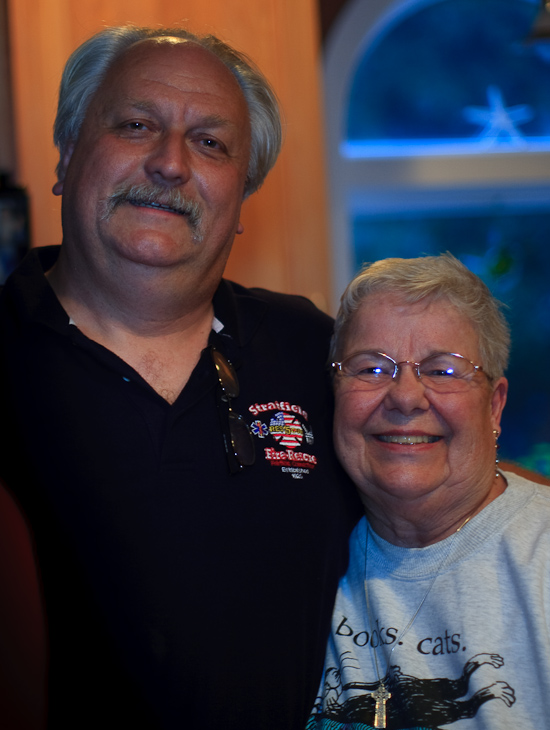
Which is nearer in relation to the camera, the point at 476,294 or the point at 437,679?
the point at 437,679

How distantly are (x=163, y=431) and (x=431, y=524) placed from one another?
575 mm

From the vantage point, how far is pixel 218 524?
1430 millimetres

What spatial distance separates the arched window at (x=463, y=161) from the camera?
4.02 meters

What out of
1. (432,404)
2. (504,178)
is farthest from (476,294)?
(504,178)

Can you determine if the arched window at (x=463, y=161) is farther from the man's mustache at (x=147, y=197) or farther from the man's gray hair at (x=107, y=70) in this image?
the man's mustache at (x=147, y=197)

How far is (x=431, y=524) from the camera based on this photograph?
1.54 metres

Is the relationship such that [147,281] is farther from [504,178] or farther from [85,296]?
[504,178]

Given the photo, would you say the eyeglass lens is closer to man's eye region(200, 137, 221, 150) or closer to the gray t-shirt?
the gray t-shirt

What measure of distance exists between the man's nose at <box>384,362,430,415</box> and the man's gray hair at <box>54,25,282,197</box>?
27.4 inches

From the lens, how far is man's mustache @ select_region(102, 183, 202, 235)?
4.97ft

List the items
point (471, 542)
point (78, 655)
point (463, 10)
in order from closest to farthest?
1. point (78, 655)
2. point (471, 542)
3. point (463, 10)

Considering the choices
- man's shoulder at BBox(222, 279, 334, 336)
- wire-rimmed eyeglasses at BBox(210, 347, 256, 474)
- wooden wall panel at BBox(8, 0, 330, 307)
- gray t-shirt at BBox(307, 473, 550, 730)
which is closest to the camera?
gray t-shirt at BBox(307, 473, 550, 730)

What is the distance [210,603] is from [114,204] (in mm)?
796

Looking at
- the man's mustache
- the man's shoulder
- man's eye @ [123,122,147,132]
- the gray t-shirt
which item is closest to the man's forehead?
man's eye @ [123,122,147,132]
